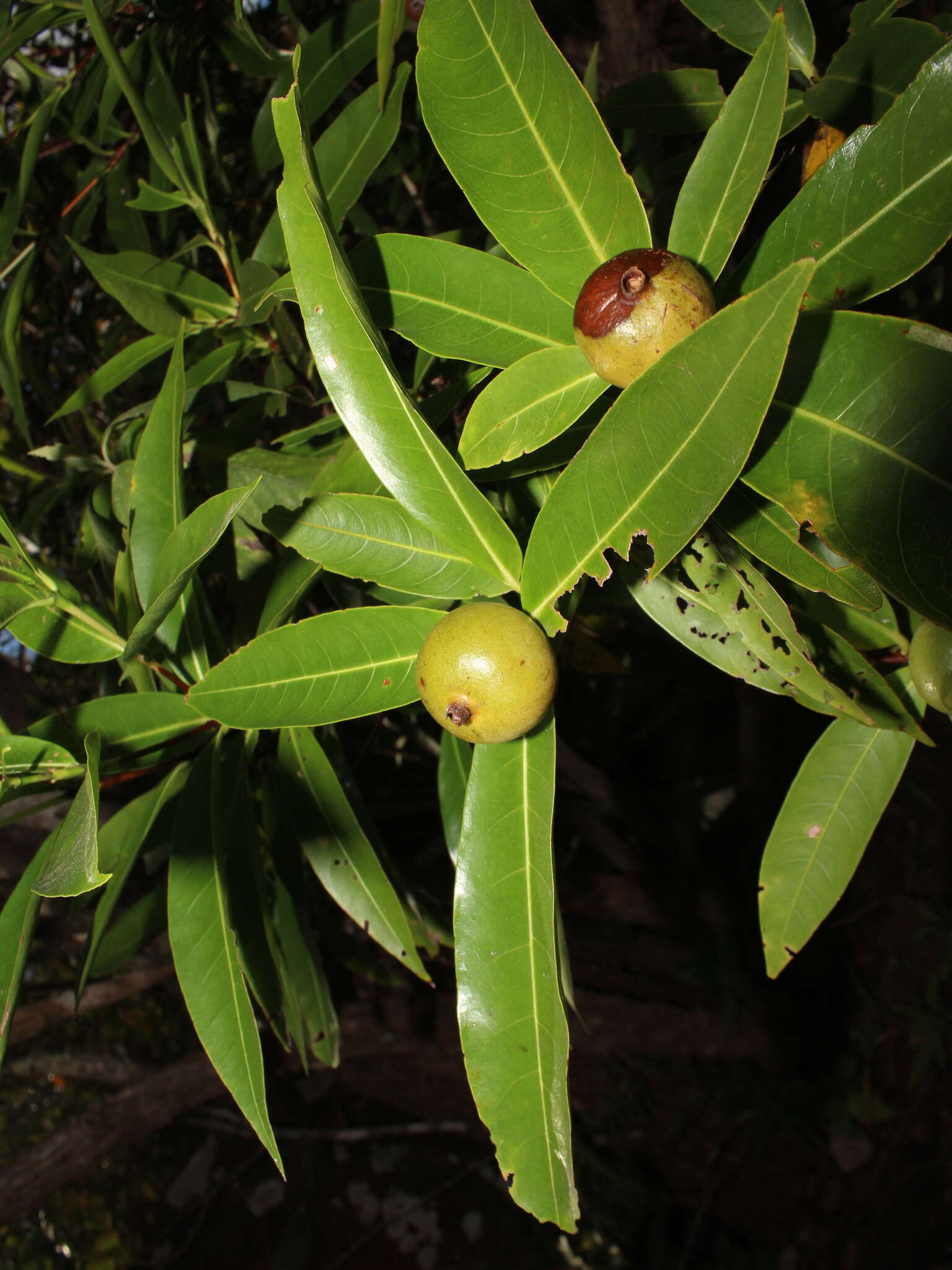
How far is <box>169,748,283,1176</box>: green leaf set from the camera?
89cm

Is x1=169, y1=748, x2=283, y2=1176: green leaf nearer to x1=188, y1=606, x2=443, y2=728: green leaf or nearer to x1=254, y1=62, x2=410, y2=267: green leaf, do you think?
x1=188, y1=606, x2=443, y2=728: green leaf

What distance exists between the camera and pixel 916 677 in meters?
0.98

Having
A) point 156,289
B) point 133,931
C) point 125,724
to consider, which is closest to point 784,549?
point 125,724

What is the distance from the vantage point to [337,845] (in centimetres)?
125

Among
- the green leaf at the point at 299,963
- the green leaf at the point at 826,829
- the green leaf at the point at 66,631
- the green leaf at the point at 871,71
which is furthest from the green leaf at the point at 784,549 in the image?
the green leaf at the point at 299,963

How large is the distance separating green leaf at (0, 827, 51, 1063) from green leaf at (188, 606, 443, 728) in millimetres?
249

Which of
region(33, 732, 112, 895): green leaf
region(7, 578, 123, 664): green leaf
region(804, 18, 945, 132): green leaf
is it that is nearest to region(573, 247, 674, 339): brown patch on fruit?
region(804, 18, 945, 132): green leaf

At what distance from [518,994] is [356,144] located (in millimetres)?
1204

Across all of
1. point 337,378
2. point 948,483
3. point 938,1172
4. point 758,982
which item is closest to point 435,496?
point 337,378

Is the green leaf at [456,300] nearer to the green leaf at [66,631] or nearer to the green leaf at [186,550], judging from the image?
the green leaf at [186,550]

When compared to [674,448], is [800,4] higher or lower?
higher

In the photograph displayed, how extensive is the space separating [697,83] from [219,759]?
46.0 inches

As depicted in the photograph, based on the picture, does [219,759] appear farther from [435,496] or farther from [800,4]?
[800,4]

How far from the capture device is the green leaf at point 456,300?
2.64 ft
